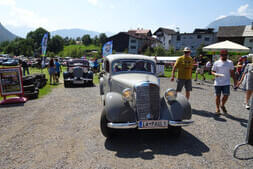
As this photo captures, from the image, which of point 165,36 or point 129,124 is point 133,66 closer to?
point 129,124

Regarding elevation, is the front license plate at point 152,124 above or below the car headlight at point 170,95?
below

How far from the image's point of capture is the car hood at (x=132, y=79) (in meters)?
3.97

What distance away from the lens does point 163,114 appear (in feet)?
12.2

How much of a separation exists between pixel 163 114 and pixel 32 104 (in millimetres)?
5549

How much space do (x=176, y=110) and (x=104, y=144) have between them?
1679 millimetres

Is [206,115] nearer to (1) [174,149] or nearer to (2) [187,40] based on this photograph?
(1) [174,149]

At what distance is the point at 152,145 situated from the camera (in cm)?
372

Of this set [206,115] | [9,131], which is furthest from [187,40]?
[9,131]

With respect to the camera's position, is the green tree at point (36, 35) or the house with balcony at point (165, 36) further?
the green tree at point (36, 35)

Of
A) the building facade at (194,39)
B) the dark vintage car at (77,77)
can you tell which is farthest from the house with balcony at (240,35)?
the dark vintage car at (77,77)

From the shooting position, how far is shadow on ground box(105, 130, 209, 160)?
3.39 meters

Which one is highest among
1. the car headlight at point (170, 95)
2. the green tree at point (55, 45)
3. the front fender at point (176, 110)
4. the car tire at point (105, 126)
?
the green tree at point (55, 45)

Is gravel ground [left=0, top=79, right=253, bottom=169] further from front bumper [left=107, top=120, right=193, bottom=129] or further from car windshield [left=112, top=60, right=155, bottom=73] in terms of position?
car windshield [left=112, top=60, right=155, bottom=73]

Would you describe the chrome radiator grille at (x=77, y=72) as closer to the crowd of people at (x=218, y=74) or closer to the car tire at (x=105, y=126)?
the crowd of people at (x=218, y=74)
